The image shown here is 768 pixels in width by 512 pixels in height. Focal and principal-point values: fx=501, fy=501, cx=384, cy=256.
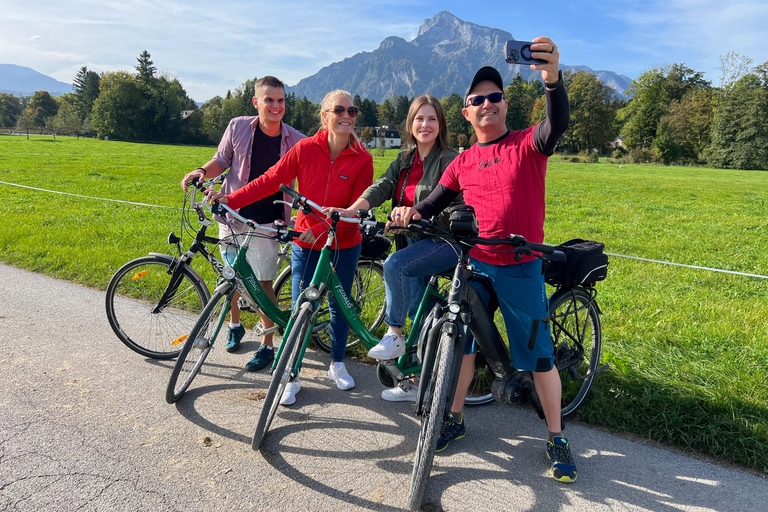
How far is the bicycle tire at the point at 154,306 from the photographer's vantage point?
4340mm

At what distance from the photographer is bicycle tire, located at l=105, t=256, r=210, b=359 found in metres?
4.34

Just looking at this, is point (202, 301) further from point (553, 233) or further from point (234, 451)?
point (553, 233)

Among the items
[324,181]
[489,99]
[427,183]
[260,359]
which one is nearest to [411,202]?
[427,183]

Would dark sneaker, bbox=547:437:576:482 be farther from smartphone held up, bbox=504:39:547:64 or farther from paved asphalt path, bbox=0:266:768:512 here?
smartphone held up, bbox=504:39:547:64

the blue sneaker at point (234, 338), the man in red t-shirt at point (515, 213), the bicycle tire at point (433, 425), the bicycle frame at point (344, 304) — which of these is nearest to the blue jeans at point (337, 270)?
the bicycle frame at point (344, 304)

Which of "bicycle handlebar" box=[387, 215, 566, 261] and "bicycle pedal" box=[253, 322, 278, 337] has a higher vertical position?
"bicycle handlebar" box=[387, 215, 566, 261]

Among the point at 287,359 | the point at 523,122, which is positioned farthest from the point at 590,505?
the point at 523,122

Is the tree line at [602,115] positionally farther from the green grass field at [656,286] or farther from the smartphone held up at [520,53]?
the smartphone held up at [520,53]

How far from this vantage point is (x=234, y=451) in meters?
3.09

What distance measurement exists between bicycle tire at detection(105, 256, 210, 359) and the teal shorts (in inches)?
102

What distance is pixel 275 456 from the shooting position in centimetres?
306

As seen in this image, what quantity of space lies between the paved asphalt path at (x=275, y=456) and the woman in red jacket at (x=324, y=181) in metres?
0.57

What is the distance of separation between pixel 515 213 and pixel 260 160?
2.49 m

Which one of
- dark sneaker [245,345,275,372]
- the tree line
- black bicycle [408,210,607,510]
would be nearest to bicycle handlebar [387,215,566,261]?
black bicycle [408,210,607,510]
